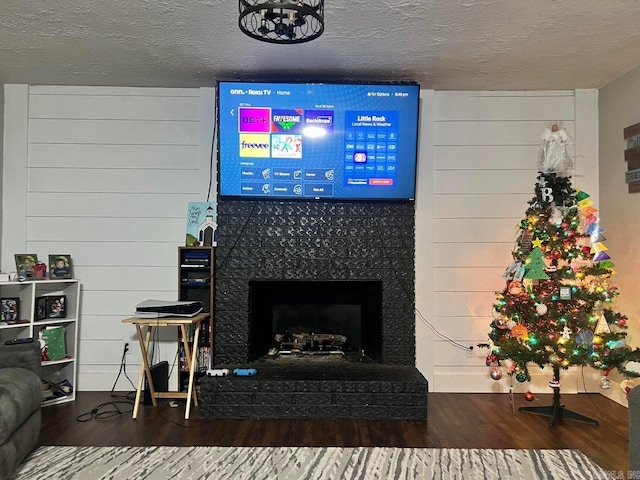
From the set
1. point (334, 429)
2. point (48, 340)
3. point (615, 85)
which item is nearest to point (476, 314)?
point (334, 429)

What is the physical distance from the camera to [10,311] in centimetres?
352

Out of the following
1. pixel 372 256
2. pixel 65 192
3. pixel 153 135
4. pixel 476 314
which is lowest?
pixel 476 314

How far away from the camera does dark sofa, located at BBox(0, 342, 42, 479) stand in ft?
7.21

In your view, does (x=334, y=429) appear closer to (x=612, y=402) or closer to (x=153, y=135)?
(x=612, y=402)

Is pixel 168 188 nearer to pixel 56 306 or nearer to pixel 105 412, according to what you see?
pixel 56 306

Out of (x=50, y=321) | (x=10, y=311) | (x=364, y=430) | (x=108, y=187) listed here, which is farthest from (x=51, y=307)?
(x=364, y=430)

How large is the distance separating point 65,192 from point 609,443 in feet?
14.1

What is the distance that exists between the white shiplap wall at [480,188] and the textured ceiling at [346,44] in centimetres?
18

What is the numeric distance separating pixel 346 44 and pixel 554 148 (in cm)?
181

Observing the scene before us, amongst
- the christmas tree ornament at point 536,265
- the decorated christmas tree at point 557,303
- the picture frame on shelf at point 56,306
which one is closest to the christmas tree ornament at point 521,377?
the decorated christmas tree at point 557,303

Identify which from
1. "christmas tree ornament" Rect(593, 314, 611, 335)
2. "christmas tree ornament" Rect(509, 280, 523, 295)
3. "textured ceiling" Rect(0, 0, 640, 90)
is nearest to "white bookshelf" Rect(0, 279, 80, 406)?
"textured ceiling" Rect(0, 0, 640, 90)

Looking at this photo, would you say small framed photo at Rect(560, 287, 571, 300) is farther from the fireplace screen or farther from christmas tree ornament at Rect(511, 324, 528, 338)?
the fireplace screen

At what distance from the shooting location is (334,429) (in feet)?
10.2

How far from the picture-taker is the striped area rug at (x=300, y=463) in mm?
2465
